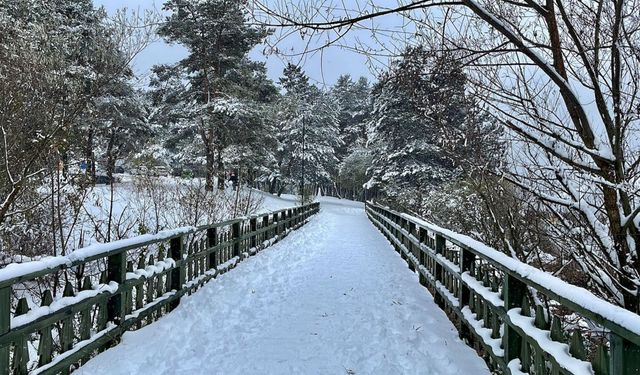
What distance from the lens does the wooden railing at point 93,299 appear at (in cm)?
302

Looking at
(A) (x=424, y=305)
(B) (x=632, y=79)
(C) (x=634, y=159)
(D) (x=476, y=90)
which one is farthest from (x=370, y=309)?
(B) (x=632, y=79)

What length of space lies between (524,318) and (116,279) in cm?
363

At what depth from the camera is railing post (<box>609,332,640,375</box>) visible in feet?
6.15

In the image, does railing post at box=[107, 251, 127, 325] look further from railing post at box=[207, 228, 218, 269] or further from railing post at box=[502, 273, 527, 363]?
railing post at box=[502, 273, 527, 363]

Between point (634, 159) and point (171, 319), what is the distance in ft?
16.8

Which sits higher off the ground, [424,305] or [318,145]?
[318,145]

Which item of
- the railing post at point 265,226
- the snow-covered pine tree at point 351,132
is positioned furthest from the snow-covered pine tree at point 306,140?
the railing post at point 265,226

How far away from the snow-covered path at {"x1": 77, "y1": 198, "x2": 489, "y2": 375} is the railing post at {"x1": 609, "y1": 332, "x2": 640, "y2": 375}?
2212 mm

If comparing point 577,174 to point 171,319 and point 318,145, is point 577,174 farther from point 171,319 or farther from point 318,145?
point 318,145

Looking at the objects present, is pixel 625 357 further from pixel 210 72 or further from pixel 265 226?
pixel 210 72

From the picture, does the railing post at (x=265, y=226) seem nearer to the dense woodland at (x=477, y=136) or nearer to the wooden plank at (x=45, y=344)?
the dense woodland at (x=477, y=136)

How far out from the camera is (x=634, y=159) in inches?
163

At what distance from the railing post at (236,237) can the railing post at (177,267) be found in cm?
294

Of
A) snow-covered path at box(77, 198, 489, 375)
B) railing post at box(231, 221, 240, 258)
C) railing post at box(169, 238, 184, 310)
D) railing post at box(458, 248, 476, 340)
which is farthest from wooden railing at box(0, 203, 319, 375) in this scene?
railing post at box(458, 248, 476, 340)
